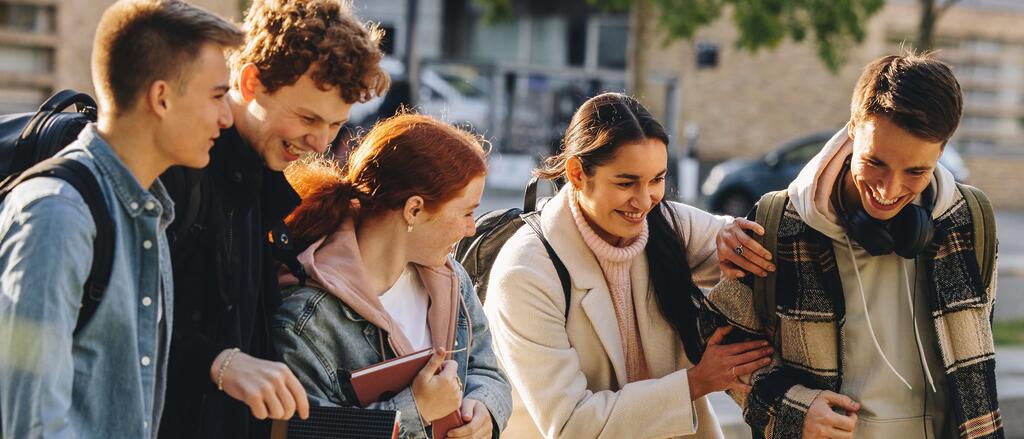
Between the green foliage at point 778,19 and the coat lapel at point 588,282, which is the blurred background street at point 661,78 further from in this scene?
→ the coat lapel at point 588,282

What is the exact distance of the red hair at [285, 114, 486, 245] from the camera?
284 cm

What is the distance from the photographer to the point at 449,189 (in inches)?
112

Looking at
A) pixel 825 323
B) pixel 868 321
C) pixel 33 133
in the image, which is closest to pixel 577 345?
pixel 825 323

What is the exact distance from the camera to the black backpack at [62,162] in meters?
1.96

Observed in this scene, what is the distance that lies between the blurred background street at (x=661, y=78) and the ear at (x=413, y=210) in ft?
46.7

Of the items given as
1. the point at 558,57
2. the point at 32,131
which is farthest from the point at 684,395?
the point at 558,57

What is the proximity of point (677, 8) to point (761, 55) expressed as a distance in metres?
12.1

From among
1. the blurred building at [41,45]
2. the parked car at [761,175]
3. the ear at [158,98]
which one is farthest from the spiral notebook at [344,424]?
the blurred building at [41,45]

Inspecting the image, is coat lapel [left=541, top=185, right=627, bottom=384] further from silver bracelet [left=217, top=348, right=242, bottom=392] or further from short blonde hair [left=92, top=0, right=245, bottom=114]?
short blonde hair [left=92, top=0, right=245, bottom=114]

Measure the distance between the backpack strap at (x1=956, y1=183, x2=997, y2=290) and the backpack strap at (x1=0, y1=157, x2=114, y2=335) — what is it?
202 cm

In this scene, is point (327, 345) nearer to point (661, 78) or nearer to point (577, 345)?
point (577, 345)

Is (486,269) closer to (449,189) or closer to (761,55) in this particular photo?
(449,189)

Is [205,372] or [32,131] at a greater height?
[32,131]

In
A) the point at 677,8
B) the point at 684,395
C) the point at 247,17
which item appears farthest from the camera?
the point at 677,8
